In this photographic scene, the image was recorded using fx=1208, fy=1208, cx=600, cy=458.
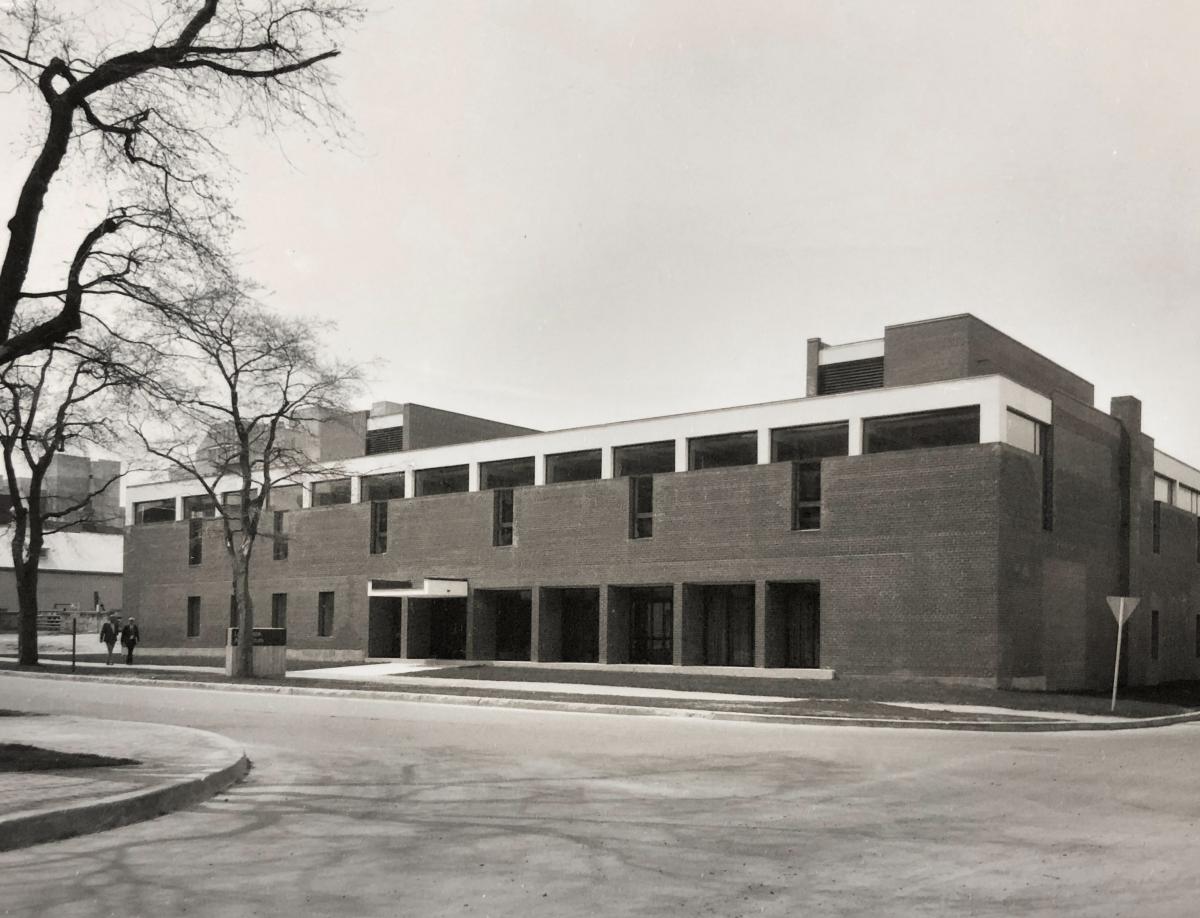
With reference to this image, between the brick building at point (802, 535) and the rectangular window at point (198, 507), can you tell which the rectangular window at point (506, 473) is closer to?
the brick building at point (802, 535)

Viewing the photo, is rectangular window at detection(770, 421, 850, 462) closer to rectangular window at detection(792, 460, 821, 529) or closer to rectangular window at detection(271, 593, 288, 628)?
rectangular window at detection(792, 460, 821, 529)

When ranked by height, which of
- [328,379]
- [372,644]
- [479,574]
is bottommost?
[372,644]

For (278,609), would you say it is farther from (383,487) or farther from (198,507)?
(198,507)

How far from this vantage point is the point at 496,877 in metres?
7.26

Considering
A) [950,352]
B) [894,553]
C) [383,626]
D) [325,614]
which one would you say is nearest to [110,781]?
[894,553]

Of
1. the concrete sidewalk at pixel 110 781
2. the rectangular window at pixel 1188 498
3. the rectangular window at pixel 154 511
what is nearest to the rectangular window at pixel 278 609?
the rectangular window at pixel 154 511

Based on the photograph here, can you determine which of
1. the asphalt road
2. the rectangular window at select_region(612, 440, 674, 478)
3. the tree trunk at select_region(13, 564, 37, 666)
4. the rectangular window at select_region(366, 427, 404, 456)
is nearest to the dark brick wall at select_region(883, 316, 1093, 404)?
the rectangular window at select_region(612, 440, 674, 478)

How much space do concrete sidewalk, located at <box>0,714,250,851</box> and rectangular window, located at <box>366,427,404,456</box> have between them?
1496 inches

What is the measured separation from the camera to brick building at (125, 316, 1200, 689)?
3331 centimetres

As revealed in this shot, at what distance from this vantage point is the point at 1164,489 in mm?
45594

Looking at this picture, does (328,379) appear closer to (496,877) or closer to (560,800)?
(560,800)

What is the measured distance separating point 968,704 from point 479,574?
22.6 metres

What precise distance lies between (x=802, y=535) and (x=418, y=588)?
1540 cm

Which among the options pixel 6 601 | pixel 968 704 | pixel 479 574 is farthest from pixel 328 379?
pixel 6 601
